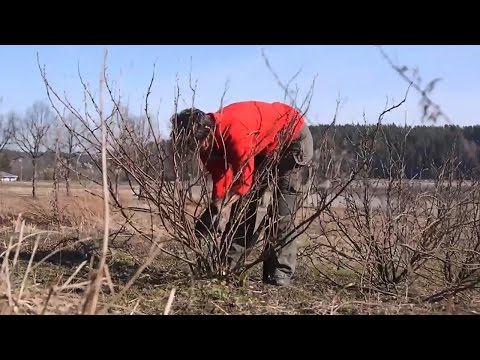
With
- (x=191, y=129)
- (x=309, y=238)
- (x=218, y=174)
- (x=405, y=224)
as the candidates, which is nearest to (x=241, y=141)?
(x=218, y=174)

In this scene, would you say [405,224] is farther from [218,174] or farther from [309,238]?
[218,174]

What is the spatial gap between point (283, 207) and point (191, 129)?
3.75 ft

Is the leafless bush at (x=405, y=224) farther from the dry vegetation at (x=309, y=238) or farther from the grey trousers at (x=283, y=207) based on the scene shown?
the grey trousers at (x=283, y=207)

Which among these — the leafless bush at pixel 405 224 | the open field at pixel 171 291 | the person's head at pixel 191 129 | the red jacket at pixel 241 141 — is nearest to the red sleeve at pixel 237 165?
the red jacket at pixel 241 141

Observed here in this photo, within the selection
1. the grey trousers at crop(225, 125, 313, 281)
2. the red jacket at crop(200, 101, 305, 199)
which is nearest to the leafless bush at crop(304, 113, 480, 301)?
the grey trousers at crop(225, 125, 313, 281)

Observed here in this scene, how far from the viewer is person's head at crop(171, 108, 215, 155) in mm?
3932

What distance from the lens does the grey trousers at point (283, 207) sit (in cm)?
449

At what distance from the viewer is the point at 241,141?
422 cm

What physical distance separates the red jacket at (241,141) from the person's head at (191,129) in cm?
9

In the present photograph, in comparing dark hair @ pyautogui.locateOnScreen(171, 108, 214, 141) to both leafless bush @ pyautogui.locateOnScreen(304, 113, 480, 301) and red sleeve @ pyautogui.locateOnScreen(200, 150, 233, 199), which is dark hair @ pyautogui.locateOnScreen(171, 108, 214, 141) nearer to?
red sleeve @ pyautogui.locateOnScreen(200, 150, 233, 199)

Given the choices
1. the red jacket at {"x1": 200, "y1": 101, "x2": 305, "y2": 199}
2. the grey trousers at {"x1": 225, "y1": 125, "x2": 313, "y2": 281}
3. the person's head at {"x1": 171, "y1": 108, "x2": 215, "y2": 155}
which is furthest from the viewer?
the grey trousers at {"x1": 225, "y1": 125, "x2": 313, "y2": 281}

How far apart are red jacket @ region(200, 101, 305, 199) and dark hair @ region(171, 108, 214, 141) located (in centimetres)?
8
